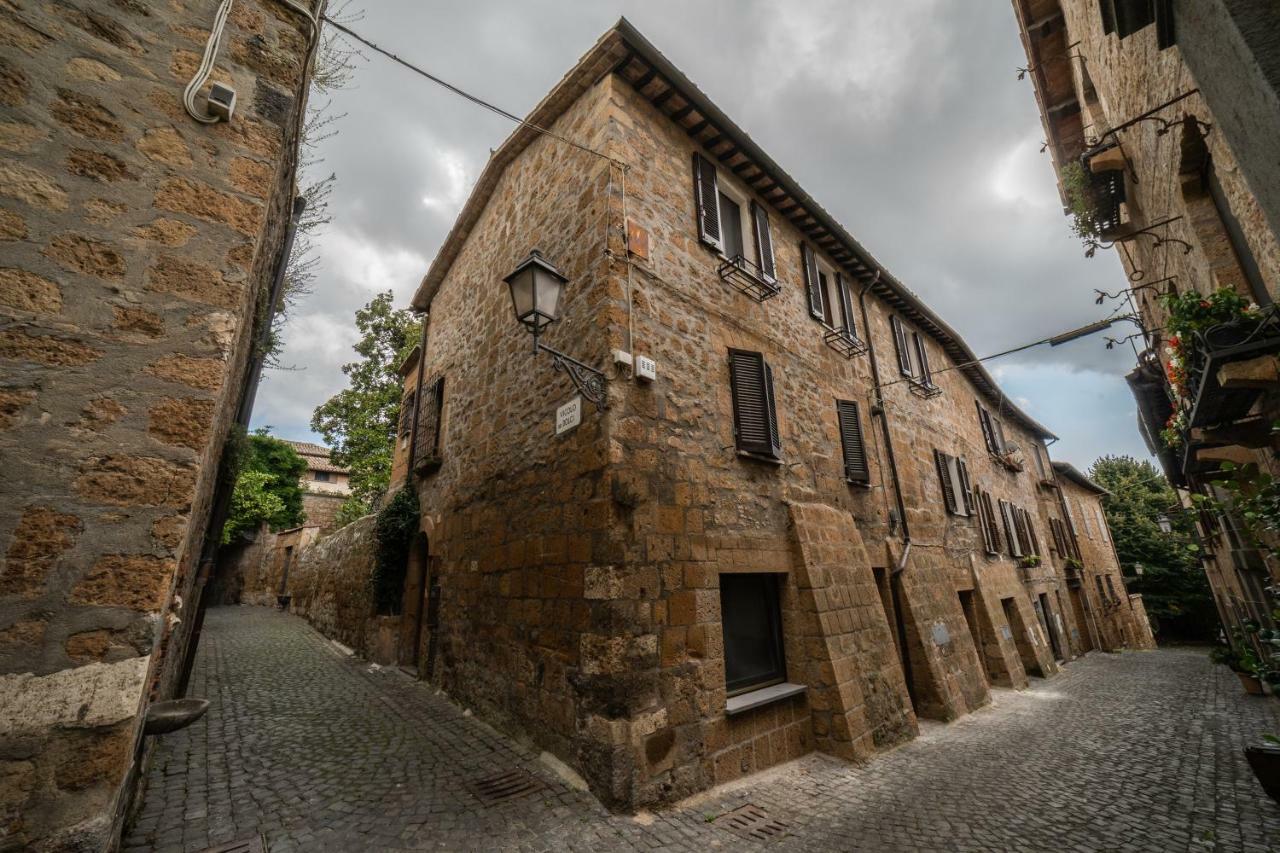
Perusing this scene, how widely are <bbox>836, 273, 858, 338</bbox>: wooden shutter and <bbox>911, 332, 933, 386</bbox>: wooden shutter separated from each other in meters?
2.71

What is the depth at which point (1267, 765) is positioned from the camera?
3.67 metres

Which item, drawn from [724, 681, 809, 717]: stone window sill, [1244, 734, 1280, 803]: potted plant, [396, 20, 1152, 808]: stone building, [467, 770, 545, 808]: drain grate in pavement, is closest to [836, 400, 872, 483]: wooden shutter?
[396, 20, 1152, 808]: stone building

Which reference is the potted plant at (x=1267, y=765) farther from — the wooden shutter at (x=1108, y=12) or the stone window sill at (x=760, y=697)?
the wooden shutter at (x=1108, y=12)

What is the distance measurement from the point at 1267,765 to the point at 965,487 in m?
7.33

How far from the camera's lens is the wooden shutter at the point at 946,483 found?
31.7 ft

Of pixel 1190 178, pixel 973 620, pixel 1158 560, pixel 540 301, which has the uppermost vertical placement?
pixel 1190 178

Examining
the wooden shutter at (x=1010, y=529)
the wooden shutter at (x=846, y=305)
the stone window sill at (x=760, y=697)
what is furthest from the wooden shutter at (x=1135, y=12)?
the wooden shutter at (x=1010, y=529)

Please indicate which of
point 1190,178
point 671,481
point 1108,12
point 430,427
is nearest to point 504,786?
point 671,481

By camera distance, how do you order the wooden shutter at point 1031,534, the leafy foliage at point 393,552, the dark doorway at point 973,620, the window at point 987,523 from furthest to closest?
the wooden shutter at point 1031,534 < the window at point 987,523 < the dark doorway at point 973,620 < the leafy foliage at point 393,552

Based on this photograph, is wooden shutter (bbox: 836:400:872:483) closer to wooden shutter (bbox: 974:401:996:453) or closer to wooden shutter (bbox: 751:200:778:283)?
wooden shutter (bbox: 751:200:778:283)

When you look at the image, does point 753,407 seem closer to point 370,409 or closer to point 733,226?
point 733,226

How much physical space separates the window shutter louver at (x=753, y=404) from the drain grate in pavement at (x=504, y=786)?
367cm

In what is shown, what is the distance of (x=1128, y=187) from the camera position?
6477 millimetres

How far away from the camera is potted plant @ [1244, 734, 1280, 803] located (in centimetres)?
365
